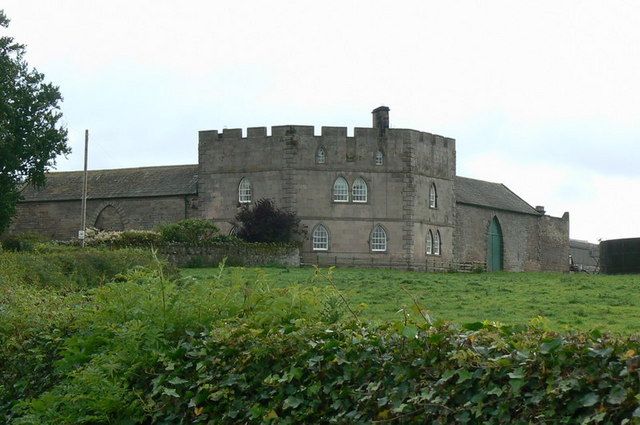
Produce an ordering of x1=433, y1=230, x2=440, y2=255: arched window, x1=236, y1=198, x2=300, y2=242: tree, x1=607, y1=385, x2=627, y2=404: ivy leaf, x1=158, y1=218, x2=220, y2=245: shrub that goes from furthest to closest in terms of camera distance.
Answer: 1. x1=433, y1=230, x2=440, y2=255: arched window
2. x1=236, y1=198, x2=300, y2=242: tree
3. x1=158, y1=218, x2=220, y2=245: shrub
4. x1=607, y1=385, x2=627, y2=404: ivy leaf

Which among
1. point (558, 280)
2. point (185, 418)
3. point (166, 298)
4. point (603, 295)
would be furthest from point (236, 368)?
point (558, 280)

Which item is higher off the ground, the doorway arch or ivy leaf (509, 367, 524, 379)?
the doorway arch

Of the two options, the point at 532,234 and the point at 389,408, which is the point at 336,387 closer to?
the point at 389,408

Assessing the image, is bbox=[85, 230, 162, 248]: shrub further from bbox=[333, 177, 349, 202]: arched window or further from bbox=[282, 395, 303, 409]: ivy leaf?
bbox=[282, 395, 303, 409]: ivy leaf

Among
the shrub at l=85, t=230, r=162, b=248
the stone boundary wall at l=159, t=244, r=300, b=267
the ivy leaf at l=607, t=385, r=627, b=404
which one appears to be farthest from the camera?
the shrub at l=85, t=230, r=162, b=248

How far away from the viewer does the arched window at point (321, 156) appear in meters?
55.8

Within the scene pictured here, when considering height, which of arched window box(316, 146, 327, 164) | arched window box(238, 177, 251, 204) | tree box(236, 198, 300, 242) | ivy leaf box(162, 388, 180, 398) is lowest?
ivy leaf box(162, 388, 180, 398)

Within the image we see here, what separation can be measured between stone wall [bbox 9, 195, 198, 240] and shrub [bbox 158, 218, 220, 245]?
617 cm

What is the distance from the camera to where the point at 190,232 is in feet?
164

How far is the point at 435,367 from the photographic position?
24.2 ft

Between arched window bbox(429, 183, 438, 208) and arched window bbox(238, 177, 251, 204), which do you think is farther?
arched window bbox(429, 183, 438, 208)

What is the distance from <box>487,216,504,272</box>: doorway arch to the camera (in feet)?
211

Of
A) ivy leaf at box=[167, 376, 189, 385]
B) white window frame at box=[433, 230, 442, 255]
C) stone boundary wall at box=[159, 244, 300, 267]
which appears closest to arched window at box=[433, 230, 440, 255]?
white window frame at box=[433, 230, 442, 255]

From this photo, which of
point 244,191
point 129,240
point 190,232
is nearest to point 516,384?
point 129,240
